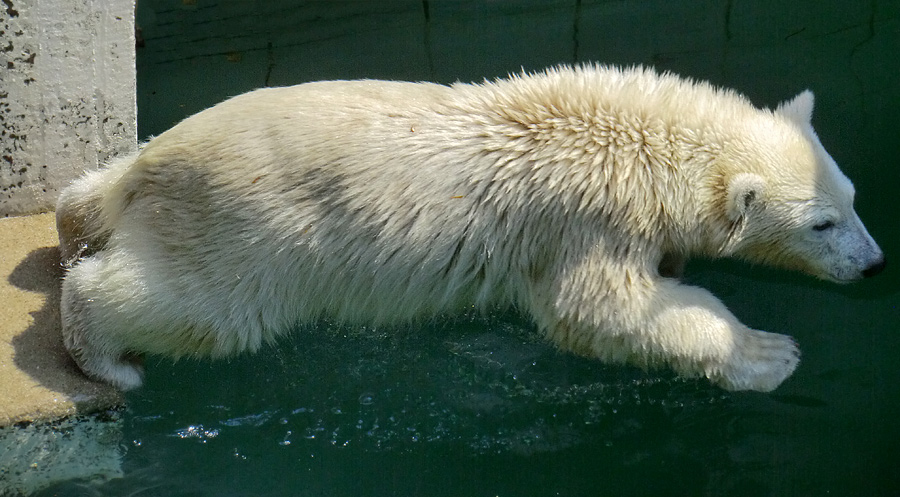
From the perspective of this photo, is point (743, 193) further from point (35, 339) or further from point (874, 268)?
point (35, 339)

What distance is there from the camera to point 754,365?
370 centimetres

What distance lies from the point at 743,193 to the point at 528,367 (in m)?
1.58

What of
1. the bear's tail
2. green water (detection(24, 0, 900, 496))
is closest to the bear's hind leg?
the bear's tail

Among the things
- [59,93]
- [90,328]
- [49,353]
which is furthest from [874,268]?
[59,93]

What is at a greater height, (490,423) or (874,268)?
(874,268)

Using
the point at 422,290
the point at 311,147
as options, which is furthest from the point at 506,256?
the point at 311,147

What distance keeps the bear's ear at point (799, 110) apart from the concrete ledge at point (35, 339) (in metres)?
3.29

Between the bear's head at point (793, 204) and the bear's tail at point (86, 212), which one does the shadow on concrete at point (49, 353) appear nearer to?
the bear's tail at point (86, 212)

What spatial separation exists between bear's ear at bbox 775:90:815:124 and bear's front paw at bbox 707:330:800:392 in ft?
3.30

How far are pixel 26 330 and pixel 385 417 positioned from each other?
173cm

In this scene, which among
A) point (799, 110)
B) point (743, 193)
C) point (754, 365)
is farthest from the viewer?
point (799, 110)

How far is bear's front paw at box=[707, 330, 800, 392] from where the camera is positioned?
145 inches

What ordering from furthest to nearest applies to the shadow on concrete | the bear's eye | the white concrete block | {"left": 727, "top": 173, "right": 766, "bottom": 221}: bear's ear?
the white concrete block, the shadow on concrete, the bear's eye, {"left": 727, "top": 173, "right": 766, "bottom": 221}: bear's ear

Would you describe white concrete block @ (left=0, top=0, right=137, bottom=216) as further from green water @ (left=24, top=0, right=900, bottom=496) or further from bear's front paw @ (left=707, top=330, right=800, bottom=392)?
bear's front paw @ (left=707, top=330, right=800, bottom=392)
